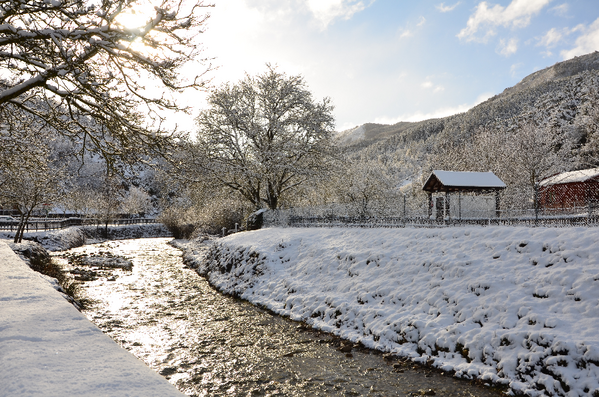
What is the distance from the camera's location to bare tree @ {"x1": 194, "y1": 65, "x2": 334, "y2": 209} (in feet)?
83.4

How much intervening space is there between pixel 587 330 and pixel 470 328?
82.9 inches

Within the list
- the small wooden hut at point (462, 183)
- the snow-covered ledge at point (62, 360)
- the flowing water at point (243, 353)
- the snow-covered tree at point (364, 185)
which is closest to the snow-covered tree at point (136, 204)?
the snow-covered tree at point (364, 185)

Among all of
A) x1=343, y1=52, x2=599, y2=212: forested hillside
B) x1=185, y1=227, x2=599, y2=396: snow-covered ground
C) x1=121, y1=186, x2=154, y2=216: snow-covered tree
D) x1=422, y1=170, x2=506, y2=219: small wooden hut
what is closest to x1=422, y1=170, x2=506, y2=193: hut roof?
x1=422, y1=170, x2=506, y2=219: small wooden hut

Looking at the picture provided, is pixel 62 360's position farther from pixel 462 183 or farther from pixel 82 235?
pixel 82 235

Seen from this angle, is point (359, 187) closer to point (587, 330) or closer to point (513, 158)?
point (513, 158)

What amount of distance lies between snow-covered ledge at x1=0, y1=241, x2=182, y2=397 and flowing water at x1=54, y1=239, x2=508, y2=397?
274cm

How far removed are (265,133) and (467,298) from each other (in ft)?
70.6

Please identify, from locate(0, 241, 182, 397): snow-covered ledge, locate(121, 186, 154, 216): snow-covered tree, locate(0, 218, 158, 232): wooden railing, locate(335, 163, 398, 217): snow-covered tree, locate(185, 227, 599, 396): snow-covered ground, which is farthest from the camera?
locate(121, 186, 154, 216): snow-covered tree

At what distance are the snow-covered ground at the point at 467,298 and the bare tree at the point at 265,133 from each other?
42.6 feet

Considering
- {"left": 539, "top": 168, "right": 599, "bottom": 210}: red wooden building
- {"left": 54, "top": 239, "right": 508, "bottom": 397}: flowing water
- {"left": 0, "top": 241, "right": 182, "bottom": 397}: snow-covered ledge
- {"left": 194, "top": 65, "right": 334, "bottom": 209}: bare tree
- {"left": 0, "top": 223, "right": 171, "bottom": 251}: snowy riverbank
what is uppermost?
{"left": 194, "top": 65, "right": 334, "bottom": 209}: bare tree

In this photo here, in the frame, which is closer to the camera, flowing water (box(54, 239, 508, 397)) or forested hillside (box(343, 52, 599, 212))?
flowing water (box(54, 239, 508, 397))

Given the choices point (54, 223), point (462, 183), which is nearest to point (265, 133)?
point (462, 183)

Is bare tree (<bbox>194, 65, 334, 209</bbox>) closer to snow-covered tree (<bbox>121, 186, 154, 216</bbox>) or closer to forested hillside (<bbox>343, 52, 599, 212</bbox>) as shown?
forested hillside (<bbox>343, 52, 599, 212</bbox>)

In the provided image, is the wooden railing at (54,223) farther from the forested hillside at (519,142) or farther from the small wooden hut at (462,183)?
the small wooden hut at (462,183)
